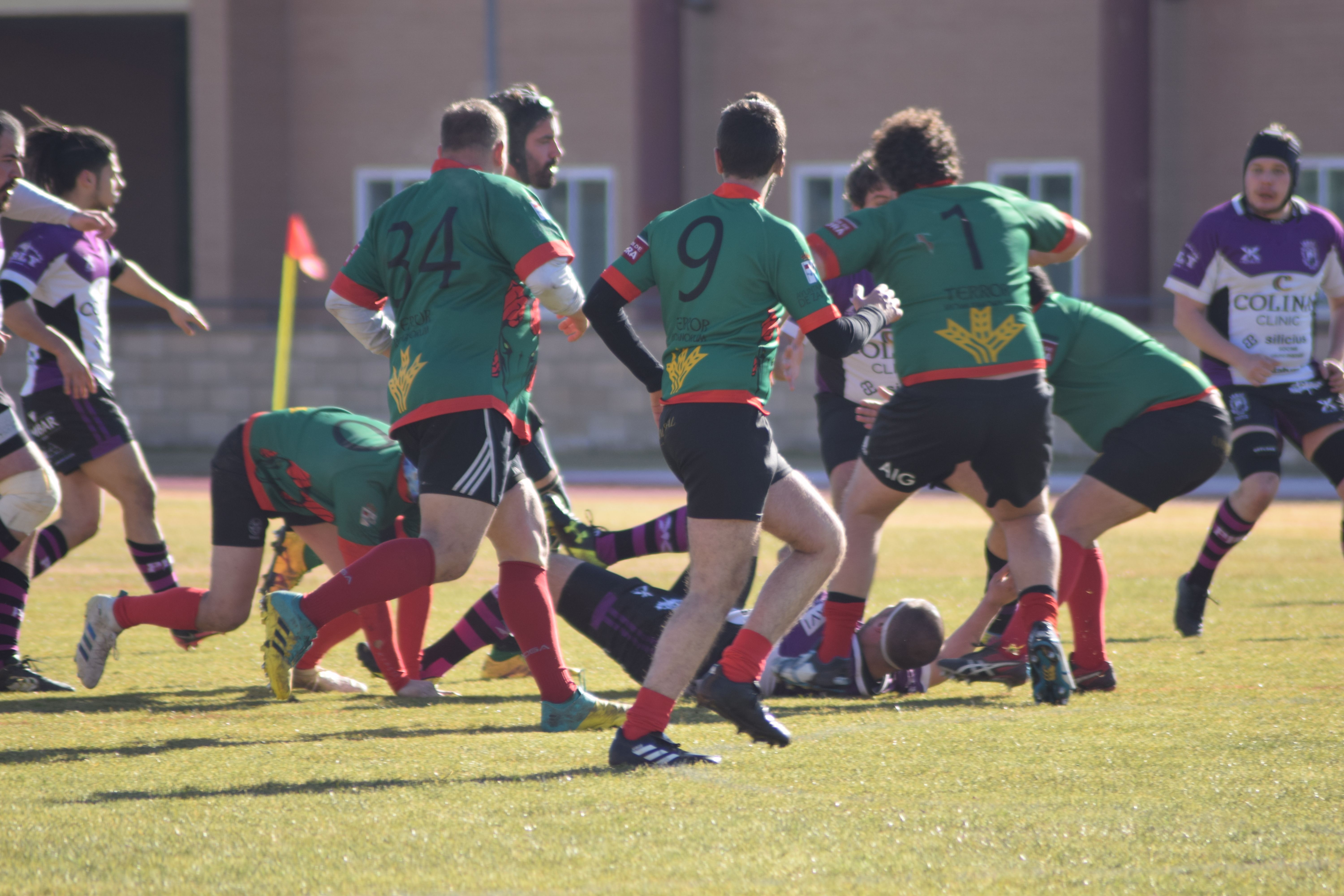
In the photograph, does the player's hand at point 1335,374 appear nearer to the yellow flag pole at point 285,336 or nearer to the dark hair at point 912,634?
the dark hair at point 912,634

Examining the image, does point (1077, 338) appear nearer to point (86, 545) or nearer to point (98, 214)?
point (98, 214)

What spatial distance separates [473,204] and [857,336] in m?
1.24

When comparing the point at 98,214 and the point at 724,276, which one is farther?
the point at 98,214

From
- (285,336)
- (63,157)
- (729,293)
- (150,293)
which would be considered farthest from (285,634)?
(285,336)

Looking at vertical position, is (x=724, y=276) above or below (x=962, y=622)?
above

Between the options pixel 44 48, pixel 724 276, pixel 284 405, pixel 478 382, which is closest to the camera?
pixel 724 276

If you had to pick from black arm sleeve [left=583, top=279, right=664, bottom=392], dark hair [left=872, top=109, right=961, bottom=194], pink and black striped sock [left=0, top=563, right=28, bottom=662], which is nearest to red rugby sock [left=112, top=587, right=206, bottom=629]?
pink and black striped sock [left=0, top=563, right=28, bottom=662]

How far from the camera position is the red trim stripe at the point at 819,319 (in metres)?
4.08

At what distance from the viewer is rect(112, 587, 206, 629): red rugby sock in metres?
5.18

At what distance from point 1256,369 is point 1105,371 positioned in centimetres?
163

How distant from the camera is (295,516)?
214 inches

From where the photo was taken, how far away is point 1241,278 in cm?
691

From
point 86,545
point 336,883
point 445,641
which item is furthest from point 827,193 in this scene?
point 336,883

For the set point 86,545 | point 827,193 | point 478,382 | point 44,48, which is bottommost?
point 86,545
